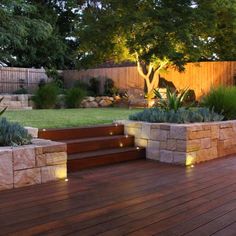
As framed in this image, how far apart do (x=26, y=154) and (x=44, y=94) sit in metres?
8.36

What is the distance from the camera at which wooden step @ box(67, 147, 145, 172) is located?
5049 mm

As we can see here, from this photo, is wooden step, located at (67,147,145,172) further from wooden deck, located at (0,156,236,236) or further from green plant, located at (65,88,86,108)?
green plant, located at (65,88,86,108)

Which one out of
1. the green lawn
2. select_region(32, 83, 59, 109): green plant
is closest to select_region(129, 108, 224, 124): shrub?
the green lawn

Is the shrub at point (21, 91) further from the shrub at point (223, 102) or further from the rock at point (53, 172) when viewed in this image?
the rock at point (53, 172)

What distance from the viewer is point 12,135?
4.38 m

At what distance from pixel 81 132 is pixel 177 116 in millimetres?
1575

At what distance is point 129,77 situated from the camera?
618 inches

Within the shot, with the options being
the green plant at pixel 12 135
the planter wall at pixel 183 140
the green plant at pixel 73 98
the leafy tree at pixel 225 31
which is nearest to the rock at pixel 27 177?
the green plant at pixel 12 135

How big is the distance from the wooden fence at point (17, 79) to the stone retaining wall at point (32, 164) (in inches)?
489

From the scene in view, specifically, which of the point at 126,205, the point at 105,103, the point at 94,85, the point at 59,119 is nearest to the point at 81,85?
the point at 94,85

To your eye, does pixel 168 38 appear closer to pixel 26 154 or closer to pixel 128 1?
pixel 128 1

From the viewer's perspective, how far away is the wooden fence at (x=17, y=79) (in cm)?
1623

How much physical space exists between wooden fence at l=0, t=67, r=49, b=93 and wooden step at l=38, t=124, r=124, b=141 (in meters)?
11.0

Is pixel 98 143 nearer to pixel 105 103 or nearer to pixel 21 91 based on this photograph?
pixel 105 103
